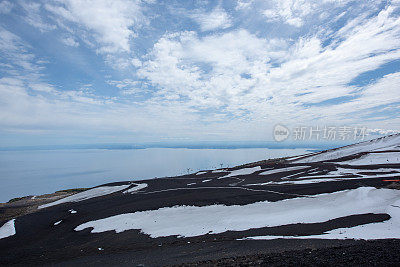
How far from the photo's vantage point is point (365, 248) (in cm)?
789

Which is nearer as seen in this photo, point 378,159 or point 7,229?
point 7,229

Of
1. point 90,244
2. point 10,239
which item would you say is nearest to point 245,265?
point 90,244

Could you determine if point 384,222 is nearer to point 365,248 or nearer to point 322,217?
point 322,217

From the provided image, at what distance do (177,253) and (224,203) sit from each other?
39.1 ft

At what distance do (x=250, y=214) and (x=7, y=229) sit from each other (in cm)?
2515

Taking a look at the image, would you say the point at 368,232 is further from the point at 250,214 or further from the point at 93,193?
the point at 93,193

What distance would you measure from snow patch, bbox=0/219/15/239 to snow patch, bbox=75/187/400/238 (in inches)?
274

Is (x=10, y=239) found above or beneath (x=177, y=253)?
beneath

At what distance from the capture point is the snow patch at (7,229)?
19.5m

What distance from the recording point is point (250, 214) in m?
18.5

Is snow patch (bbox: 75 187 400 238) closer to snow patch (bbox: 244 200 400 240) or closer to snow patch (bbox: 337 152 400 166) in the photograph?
snow patch (bbox: 244 200 400 240)

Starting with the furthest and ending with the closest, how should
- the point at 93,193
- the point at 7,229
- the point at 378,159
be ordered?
the point at 378,159 < the point at 93,193 < the point at 7,229

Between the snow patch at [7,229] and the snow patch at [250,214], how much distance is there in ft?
22.8

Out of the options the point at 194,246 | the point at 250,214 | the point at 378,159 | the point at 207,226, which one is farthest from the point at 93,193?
the point at 378,159
